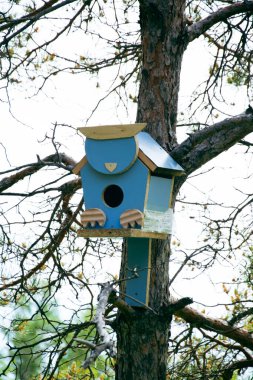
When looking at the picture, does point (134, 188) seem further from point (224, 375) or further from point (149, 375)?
point (224, 375)

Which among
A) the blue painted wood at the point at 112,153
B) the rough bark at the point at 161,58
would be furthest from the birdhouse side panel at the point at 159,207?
the rough bark at the point at 161,58

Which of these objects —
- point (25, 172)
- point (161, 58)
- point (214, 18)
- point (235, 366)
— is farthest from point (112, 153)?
point (235, 366)

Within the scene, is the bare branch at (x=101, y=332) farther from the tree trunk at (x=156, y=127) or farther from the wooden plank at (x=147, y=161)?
the wooden plank at (x=147, y=161)

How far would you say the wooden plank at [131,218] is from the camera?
319 centimetres

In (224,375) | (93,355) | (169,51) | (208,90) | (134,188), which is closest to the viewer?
(93,355)

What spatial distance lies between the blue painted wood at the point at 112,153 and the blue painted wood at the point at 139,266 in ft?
1.08

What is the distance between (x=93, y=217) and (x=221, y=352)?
1.63 m

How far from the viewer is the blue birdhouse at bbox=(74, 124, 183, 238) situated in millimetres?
3254

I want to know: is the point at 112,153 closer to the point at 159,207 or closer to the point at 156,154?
the point at 156,154

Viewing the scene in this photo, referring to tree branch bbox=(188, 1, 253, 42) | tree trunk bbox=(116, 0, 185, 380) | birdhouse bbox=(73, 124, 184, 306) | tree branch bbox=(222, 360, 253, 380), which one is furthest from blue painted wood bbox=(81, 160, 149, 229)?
tree branch bbox=(222, 360, 253, 380)

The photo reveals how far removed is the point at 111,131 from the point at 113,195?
0.94 feet

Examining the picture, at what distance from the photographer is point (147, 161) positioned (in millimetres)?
3258

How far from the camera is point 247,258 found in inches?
169

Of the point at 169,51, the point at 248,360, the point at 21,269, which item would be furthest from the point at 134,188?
the point at 248,360
